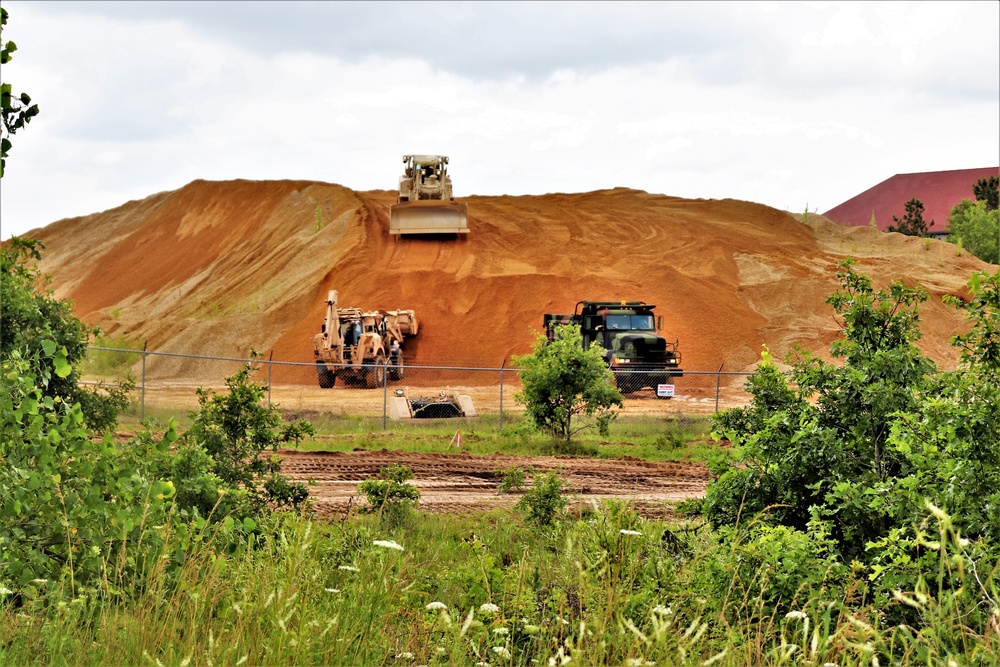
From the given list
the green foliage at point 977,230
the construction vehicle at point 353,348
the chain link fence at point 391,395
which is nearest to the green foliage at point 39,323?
the chain link fence at point 391,395

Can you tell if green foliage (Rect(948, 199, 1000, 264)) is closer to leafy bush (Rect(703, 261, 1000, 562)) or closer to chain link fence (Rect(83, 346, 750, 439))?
chain link fence (Rect(83, 346, 750, 439))

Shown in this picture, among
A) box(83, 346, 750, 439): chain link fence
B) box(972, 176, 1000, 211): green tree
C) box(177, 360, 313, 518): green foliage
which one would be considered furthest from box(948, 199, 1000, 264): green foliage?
box(177, 360, 313, 518): green foliage

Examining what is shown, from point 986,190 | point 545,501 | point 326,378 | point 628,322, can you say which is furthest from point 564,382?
point 986,190

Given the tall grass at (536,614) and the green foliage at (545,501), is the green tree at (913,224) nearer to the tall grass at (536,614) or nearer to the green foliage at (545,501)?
the green foliage at (545,501)

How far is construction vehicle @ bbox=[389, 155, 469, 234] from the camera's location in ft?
154

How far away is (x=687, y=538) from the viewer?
800 cm

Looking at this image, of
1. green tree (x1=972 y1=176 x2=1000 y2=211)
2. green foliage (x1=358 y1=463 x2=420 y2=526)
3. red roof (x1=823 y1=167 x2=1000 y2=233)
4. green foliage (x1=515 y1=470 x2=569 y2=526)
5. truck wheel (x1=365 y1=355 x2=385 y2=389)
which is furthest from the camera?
red roof (x1=823 y1=167 x2=1000 y2=233)

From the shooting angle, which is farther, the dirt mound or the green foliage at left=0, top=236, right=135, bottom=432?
the dirt mound

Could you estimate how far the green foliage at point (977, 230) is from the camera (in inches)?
2554

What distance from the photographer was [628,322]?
31.6 m

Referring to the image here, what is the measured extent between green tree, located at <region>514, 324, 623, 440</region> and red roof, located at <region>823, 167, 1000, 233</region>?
73573mm

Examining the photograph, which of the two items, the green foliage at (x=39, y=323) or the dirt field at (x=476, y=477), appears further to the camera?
the dirt field at (x=476, y=477)

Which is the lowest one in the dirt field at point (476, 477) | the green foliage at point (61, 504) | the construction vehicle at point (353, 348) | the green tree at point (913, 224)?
the dirt field at point (476, 477)

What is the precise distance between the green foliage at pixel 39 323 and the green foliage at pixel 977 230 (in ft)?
198
